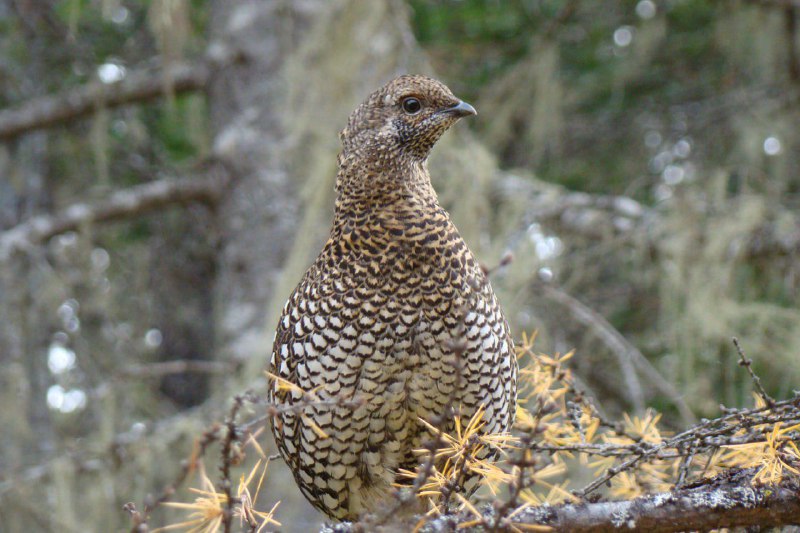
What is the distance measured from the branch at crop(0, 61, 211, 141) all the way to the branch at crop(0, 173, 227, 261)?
63cm

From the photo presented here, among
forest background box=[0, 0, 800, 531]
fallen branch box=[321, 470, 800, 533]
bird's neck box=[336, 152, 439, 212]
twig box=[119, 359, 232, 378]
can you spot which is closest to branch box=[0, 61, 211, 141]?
forest background box=[0, 0, 800, 531]

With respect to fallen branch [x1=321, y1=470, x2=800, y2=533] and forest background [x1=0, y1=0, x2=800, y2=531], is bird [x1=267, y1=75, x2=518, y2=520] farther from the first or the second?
forest background [x1=0, y1=0, x2=800, y2=531]

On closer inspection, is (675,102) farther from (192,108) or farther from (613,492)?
(613,492)

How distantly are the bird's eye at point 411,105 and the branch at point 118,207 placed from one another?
9.23ft

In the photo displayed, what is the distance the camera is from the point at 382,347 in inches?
98.2

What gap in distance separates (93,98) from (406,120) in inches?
138

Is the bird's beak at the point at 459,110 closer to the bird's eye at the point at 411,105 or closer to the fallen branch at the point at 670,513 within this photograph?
the bird's eye at the point at 411,105

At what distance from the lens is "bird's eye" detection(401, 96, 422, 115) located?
2971mm

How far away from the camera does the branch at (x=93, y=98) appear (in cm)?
580

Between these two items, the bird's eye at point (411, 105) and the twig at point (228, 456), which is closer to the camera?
the twig at point (228, 456)

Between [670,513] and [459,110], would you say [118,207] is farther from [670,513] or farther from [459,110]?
[670,513]

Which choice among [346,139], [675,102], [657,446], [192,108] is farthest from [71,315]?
[657,446]

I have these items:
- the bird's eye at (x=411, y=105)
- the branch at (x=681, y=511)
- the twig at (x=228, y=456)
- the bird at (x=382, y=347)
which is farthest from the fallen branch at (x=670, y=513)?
the bird's eye at (x=411, y=105)

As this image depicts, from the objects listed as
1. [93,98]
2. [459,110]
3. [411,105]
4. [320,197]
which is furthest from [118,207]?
[459,110]
